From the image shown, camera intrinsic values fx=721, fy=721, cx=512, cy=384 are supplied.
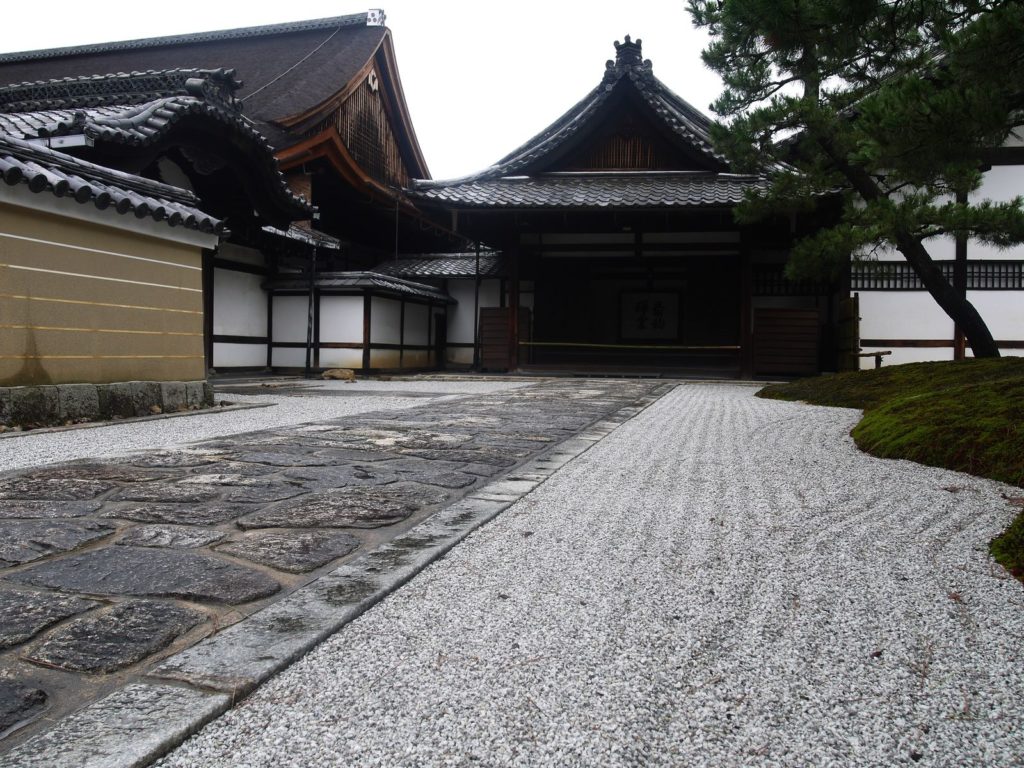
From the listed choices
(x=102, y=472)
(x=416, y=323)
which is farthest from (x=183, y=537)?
(x=416, y=323)

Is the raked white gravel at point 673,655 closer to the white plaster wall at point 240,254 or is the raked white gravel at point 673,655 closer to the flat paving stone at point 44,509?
the flat paving stone at point 44,509

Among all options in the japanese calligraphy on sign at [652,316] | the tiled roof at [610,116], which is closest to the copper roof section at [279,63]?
the tiled roof at [610,116]

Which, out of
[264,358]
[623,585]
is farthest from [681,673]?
[264,358]

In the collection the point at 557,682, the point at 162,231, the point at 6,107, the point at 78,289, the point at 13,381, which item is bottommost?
the point at 557,682

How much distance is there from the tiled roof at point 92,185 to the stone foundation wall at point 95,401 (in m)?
1.60

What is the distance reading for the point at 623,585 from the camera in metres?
2.15

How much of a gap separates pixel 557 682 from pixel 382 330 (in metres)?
15.2

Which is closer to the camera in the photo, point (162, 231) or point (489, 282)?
point (162, 231)

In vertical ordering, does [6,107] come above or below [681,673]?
above

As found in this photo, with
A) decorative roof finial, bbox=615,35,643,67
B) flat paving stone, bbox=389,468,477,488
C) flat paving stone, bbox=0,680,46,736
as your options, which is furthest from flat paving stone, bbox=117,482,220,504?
decorative roof finial, bbox=615,35,643,67

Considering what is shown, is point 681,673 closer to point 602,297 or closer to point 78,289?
point 78,289

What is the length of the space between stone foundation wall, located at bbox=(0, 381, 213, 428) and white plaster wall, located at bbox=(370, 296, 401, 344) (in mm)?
8203

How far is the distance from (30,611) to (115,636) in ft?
1.04

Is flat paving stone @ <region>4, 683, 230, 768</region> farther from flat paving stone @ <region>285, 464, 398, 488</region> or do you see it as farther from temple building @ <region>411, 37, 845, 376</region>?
temple building @ <region>411, 37, 845, 376</region>
